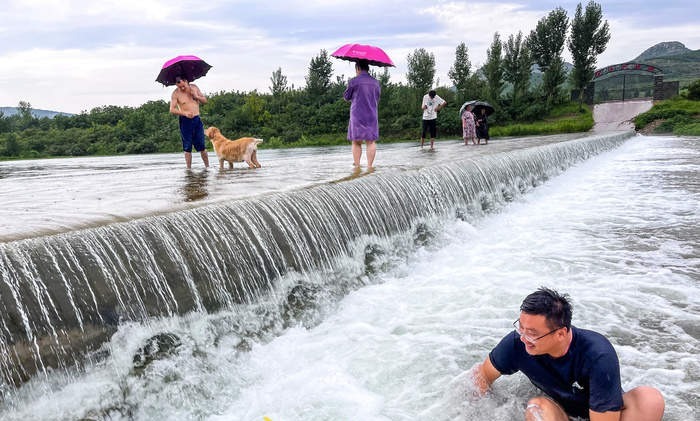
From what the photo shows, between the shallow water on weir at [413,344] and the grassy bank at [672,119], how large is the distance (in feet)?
84.9

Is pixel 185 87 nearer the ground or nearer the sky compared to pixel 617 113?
nearer the ground

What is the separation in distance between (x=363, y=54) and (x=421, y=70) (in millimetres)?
36746

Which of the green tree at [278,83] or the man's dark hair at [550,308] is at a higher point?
the green tree at [278,83]

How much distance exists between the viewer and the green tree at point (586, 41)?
39281 millimetres

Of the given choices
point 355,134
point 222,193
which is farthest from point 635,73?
point 222,193

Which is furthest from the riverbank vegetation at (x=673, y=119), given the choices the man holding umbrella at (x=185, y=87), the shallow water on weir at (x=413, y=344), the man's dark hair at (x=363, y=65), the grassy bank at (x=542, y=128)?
the man holding umbrella at (x=185, y=87)

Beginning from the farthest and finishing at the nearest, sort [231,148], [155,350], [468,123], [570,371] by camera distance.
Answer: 1. [468,123]
2. [231,148]
3. [155,350]
4. [570,371]

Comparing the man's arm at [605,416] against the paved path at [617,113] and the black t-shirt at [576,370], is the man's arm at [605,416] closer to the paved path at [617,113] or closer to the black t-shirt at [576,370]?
the black t-shirt at [576,370]

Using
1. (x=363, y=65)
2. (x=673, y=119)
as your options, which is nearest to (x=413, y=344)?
(x=363, y=65)

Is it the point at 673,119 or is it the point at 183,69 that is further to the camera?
the point at 673,119

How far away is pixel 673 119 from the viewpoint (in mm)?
28031

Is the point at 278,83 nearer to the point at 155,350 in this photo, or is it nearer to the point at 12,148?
the point at 12,148

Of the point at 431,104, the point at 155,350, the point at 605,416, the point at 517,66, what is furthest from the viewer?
the point at 517,66

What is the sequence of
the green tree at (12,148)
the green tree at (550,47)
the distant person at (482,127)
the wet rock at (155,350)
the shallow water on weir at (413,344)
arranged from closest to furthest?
the shallow water on weir at (413,344)
the wet rock at (155,350)
the distant person at (482,127)
the green tree at (12,148)
the green tree at (550,47)
